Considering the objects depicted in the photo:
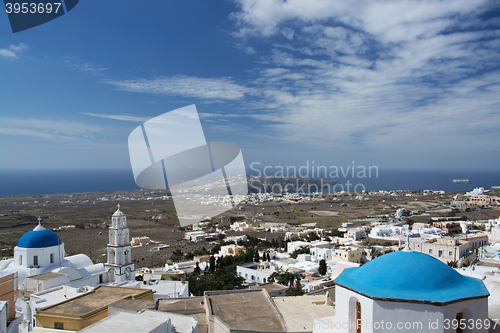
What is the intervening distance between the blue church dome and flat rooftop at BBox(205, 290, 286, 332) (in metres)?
7.25

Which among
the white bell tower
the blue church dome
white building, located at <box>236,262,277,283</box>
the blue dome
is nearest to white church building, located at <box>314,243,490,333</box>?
the blue dome

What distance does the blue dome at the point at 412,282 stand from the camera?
11.4 ft

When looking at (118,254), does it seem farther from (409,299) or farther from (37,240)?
(409,299)

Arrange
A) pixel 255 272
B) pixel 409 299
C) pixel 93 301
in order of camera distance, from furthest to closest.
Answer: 1. pixel 255 272
2. pixel 93 301
3. pixel 409 299

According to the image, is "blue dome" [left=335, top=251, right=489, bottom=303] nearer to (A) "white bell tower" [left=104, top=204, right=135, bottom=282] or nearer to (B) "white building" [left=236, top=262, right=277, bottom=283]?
(A) "white bell tower" [left=104, top=204, right=135, bottom=282]

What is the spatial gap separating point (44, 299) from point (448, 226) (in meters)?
26.0

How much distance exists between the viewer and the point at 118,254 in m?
10.9

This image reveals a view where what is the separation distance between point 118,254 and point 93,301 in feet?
12.1

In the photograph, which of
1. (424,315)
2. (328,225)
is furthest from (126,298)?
(328,225)

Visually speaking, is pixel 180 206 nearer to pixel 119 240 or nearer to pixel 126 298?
pixel 119 240

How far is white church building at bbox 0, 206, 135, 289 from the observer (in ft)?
35.7

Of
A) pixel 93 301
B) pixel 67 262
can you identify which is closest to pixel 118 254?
pixel 67 262

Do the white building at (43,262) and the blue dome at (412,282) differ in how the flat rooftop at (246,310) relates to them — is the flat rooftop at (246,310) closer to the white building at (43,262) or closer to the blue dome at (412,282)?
the blue dome at (412,282)

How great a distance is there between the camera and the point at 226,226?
4119 cm
